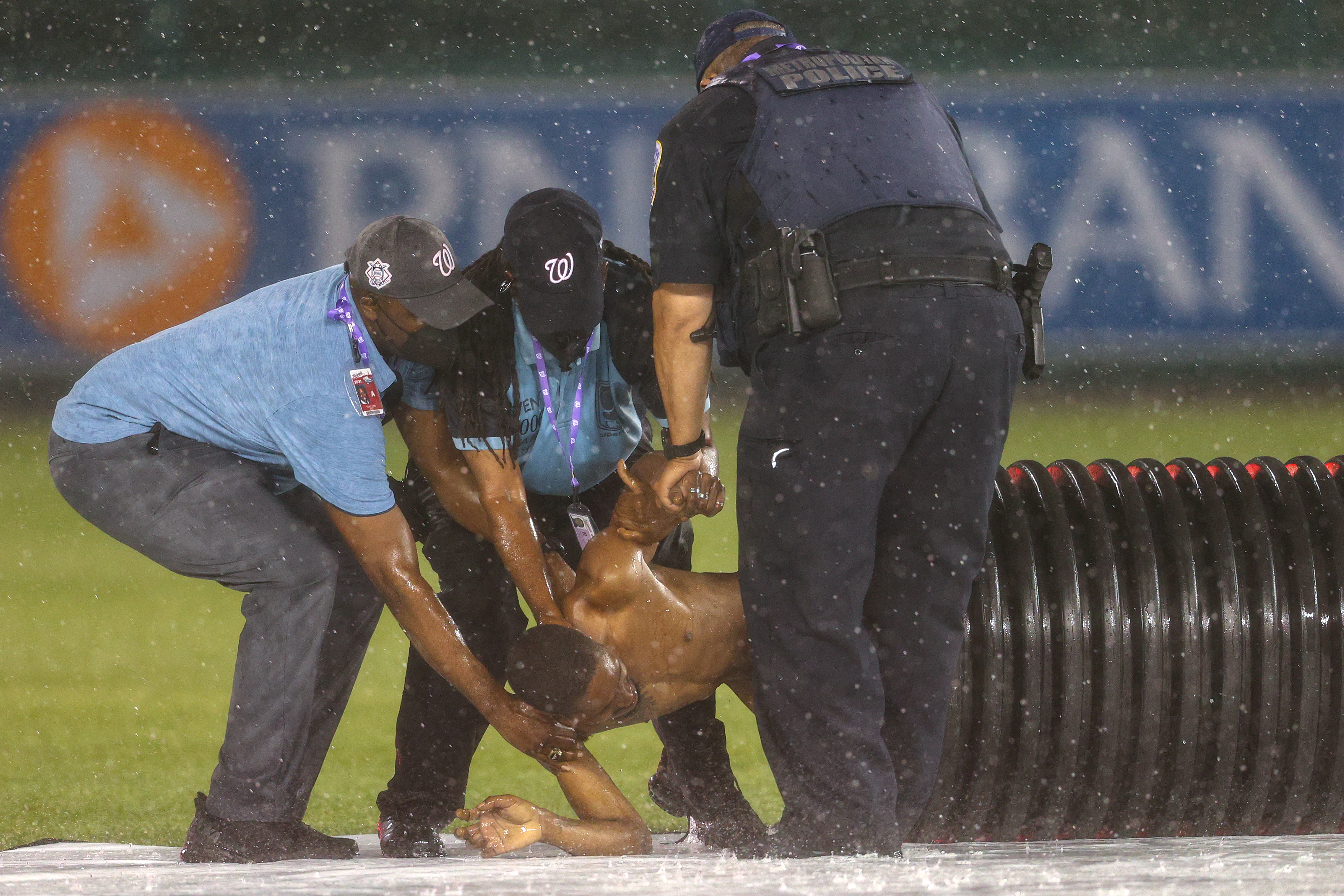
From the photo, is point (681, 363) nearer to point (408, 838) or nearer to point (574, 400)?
point (574, 400)

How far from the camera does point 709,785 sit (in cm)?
251

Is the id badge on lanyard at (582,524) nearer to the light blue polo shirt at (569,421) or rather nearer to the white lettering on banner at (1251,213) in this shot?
the light blue polo shirt at (569,421)

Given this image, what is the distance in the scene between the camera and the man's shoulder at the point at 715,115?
200 centimetres

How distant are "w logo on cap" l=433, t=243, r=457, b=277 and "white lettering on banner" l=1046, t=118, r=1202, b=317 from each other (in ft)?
16.3

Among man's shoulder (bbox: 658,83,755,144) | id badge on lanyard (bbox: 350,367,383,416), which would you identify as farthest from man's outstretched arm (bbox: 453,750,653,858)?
man's shoulder (bbox: 658,83,755,144)

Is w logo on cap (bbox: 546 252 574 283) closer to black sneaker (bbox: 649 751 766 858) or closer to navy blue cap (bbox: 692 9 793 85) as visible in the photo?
navy blue cap (bbox: 692 9 793 85)

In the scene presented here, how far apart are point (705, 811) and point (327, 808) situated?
0.94 meters

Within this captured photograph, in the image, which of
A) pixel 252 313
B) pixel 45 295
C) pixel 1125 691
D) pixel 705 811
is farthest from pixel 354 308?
pixel 45 295

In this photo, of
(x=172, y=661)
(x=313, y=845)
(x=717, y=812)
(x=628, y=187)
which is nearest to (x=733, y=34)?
(x=717, y=812)

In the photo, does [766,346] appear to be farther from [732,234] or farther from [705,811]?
[705,811]

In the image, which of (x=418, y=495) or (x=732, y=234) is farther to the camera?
(x=418, y=495)

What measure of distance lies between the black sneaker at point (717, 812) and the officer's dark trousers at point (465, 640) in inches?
5.1

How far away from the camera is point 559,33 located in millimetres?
6938

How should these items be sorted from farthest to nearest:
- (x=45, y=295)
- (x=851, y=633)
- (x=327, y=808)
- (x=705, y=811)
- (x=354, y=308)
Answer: (x=45, y=295)
(x=327, y=808)
(x=705, y=811)
(x=354, y=308)
(x=851, y=633)
